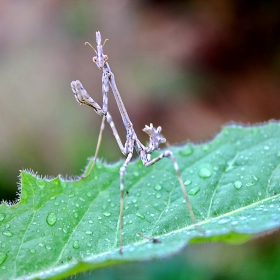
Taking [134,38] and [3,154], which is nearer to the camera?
[3,154]

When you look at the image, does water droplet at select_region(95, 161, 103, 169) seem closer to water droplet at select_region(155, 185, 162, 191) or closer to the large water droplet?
water droplet at select_region(155, 185, 162, 191)

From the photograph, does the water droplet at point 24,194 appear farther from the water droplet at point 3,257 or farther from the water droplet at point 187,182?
the water droplet at point 187,182

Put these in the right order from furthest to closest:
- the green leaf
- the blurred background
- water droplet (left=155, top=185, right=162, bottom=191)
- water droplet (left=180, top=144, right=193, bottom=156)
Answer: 1. the blurred background
2. water droplet (left=180, top=144, right=193, bottom=156)
3. water droplet (left=155, top=185, right=162, bottom=191)
4. the green leaf

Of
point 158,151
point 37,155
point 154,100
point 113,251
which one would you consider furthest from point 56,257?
point 154,100

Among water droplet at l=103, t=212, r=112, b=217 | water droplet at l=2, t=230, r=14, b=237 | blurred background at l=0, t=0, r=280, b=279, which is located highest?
blurred background at l=0, t=0, r=280, b=279

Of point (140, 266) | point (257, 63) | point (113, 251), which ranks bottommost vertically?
point (113, 251)

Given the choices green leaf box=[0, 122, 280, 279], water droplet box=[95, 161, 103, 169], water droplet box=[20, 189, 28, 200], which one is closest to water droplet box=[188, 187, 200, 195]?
green leaf box=[0, 122, 280, 279]

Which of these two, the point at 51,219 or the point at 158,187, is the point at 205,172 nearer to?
the point at 158,187

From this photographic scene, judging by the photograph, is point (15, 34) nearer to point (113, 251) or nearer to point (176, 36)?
point (176, 36)
